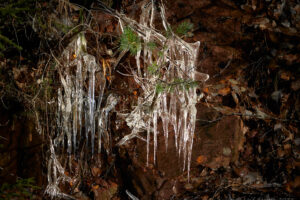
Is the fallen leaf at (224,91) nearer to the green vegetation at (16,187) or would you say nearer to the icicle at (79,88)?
the icicle at (79,88)

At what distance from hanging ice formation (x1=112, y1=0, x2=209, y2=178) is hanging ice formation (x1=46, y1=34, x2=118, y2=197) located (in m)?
0.42

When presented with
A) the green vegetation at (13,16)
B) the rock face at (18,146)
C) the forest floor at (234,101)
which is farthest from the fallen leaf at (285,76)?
the rock face at (18,146)

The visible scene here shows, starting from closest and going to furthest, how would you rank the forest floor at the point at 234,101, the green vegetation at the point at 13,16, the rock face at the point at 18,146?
1. the green vegetation at the point at 13,16
2. the forest floor at the point at 234,101
3. the rock face at the point at 18,146

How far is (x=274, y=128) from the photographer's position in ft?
7.47

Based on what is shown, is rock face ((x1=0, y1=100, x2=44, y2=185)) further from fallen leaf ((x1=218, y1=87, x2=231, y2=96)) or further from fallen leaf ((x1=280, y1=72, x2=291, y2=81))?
fallen leaf ((x1=280, y1=72, x2=291, y2=81))


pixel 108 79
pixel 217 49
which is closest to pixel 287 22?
pixel 217 49

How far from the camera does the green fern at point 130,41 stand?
76.2 inches

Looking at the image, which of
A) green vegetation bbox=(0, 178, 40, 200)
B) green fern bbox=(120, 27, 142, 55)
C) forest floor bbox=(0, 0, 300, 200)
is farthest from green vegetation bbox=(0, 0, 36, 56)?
green vegetation bbox=(0, 178, 40, 200)

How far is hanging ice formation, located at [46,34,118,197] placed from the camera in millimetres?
2285

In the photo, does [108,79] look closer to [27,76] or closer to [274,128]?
[27,76]

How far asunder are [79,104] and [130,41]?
0.87 m

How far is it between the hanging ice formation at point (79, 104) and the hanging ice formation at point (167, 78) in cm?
42

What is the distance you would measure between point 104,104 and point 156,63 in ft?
2.51

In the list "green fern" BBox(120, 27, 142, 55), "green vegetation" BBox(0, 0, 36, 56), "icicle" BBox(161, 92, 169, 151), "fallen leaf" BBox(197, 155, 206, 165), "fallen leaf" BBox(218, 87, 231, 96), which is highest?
"green vegetation" BBox(0, 0, 36, 56)
